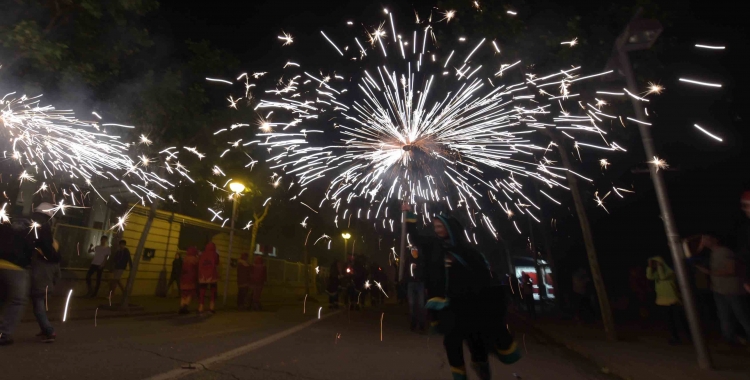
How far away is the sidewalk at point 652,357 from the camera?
5.46 metres

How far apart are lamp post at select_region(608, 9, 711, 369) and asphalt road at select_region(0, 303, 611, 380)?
132 cm

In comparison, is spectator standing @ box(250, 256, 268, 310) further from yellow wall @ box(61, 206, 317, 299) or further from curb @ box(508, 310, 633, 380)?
curb @ box(508, 310, 633, 380)

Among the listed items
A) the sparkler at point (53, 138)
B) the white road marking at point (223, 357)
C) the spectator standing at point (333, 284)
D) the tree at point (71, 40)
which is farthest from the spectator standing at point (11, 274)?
the spectator standing at point (333, 284)

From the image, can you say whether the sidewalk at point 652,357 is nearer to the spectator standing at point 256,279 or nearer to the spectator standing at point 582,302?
the spectator standing at point 582,302

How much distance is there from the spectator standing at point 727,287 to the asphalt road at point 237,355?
207cm

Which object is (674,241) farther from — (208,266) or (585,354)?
(208,266)

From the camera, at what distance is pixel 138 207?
16.7 metres

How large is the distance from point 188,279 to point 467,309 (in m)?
9.11

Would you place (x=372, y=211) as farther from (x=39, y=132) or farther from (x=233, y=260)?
(x=233, y=260)

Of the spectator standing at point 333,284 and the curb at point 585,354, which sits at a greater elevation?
the spectator standing at point 333,284

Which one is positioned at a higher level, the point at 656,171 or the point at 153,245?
the point at 153,245

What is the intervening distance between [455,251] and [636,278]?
28.7 ft

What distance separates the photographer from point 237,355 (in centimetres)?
560

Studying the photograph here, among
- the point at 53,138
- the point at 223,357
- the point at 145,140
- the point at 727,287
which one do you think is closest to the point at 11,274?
the point at 223,357
